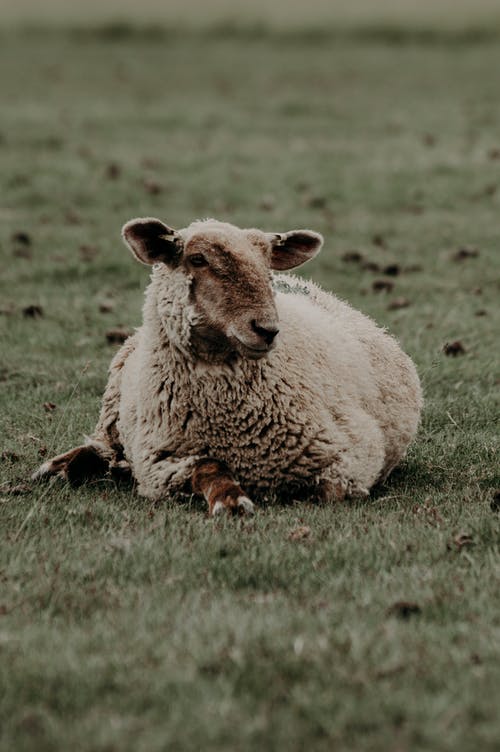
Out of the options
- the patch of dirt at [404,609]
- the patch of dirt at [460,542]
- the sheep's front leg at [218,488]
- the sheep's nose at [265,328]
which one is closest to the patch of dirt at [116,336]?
the sheep's front leg at [218,488]

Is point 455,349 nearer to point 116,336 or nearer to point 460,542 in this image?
point 116,336

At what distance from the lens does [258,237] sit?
5.62 meters

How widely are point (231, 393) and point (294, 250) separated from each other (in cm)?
101

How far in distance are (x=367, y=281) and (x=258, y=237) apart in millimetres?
5733

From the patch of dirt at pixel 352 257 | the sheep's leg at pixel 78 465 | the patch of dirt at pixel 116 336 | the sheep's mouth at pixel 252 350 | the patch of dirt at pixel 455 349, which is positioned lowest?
the patch of dirt at pixel 352 257

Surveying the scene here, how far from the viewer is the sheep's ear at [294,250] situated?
6051 mm

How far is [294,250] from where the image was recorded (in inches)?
240

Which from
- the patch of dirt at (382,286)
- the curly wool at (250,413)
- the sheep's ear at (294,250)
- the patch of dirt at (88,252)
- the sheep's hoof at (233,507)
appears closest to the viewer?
the sheep's hoof at (233,507)

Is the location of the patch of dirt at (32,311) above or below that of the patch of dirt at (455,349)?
below

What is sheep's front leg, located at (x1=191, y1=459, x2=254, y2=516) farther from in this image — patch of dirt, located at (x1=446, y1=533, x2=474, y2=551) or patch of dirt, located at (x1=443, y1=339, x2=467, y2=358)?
patch of dirt, located at (x1=443, y1=339, x2=467, y2=358)

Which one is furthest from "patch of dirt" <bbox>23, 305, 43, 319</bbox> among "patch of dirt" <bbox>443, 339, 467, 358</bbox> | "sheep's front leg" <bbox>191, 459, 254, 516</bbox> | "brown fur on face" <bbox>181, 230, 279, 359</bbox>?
"sheep's front leg" <bbox>191, 459, 254, 516</bbox>

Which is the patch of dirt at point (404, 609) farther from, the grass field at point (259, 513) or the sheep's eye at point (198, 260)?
the sheep's eye at point (198, 260)

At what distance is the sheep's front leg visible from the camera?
5.12 m

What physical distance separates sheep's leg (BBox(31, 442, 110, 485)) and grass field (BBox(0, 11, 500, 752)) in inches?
4.8
